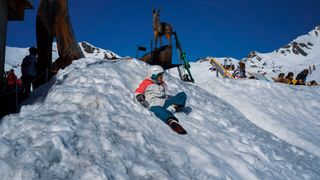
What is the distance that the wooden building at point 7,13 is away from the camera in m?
10.1

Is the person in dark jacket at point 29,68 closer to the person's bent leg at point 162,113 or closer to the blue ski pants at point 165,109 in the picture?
the blue ski pants at point 165,109

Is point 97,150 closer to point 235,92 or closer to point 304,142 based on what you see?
point 304,142

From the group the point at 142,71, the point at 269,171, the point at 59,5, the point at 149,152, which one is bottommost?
the point at 269,171

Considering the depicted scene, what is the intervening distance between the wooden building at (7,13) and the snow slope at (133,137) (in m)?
1.84

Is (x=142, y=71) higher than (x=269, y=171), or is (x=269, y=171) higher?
(x=142, y=71)

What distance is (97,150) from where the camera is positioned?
4805mm

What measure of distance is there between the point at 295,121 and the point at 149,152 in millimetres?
6203

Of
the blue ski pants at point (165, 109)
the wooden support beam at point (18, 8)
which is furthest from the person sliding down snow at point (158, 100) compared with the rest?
the wooden support beam at point (18, 8)

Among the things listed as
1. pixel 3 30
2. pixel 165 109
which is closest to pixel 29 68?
pixel 3 30

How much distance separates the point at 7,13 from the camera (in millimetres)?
10719

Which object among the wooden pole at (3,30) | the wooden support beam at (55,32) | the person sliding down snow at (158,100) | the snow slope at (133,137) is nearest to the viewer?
the snow slope at (133,137)

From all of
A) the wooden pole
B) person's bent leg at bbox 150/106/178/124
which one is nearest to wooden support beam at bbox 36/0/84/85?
the wooden pole

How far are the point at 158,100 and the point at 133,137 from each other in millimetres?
1959

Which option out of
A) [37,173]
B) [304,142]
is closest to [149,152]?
[37,173]
